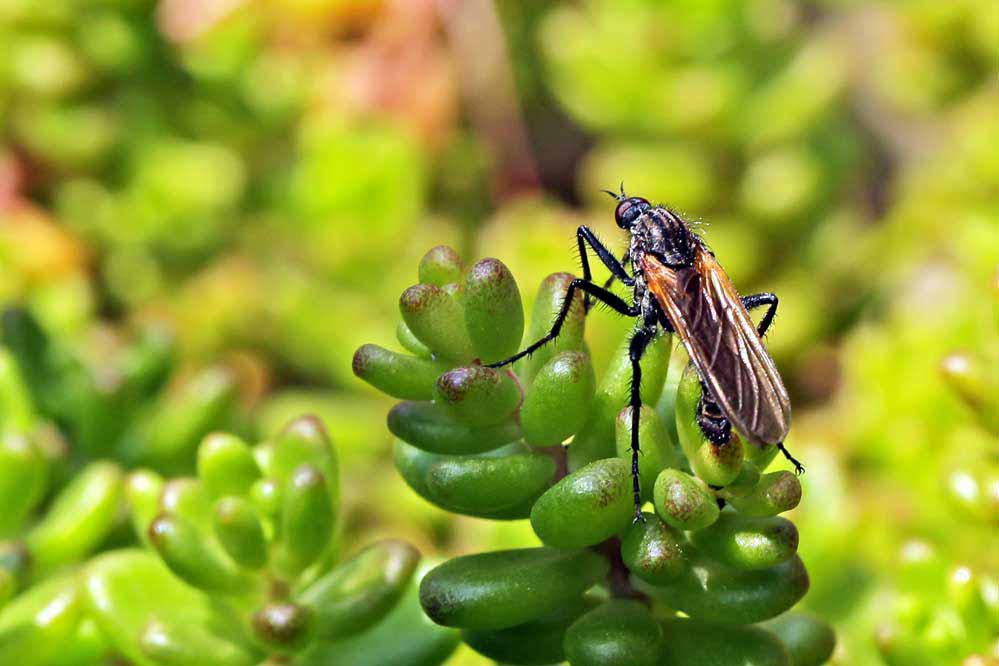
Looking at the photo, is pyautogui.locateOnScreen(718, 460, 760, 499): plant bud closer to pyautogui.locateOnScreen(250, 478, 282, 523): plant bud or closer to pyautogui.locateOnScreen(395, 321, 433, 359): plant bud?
pyautogui.locateOnScreen(395, 321, 433, 359): plant bud

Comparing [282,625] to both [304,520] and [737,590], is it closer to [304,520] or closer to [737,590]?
[304,520]

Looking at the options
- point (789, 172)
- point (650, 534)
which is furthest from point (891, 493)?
point (650, 534)

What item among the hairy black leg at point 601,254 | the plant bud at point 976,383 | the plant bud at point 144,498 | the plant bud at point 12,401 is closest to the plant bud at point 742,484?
the plant bud at point 976,383

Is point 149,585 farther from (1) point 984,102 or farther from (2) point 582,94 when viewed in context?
(1) point 984,102

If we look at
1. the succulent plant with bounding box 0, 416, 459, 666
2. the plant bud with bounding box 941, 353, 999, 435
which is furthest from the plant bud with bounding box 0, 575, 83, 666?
the plant bud with bounding box 941, 353, 999, 435

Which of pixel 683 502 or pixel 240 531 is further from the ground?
pixel 240 531

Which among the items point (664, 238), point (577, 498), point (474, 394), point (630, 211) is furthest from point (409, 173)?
point (577, 498)
